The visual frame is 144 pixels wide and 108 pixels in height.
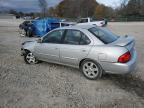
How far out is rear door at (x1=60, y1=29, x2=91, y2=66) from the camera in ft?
19.2

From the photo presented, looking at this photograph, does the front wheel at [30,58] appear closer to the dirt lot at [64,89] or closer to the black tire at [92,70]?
the dirt lot at [64,89]

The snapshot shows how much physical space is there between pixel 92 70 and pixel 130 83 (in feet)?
3.65

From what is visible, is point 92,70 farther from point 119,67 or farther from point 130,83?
point 130,83

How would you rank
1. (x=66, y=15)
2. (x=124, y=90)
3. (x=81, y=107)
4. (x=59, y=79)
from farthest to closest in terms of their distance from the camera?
1. (x=66, y=15)
2. (x=59, y=79)
3. (x=124, y=90)
4. (x=81, y=107)

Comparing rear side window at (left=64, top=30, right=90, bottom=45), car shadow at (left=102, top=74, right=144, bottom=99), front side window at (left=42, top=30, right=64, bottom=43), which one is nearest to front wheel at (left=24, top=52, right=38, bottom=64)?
front side window at (left=42, top=30, right=64, bottom=43)

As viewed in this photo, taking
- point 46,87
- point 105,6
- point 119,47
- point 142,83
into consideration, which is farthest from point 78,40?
point 105,6

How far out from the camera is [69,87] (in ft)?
17.8

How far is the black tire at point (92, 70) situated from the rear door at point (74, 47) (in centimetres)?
23

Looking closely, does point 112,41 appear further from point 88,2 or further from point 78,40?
point 88,2

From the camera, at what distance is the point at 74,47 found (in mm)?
6004

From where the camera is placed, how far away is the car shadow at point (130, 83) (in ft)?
17.0

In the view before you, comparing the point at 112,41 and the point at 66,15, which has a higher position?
the point at 66,15

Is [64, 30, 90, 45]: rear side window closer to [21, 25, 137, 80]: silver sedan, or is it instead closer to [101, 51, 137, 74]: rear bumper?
[21, 25, 137, 80]: silver sedan

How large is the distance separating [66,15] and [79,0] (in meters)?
8.97
